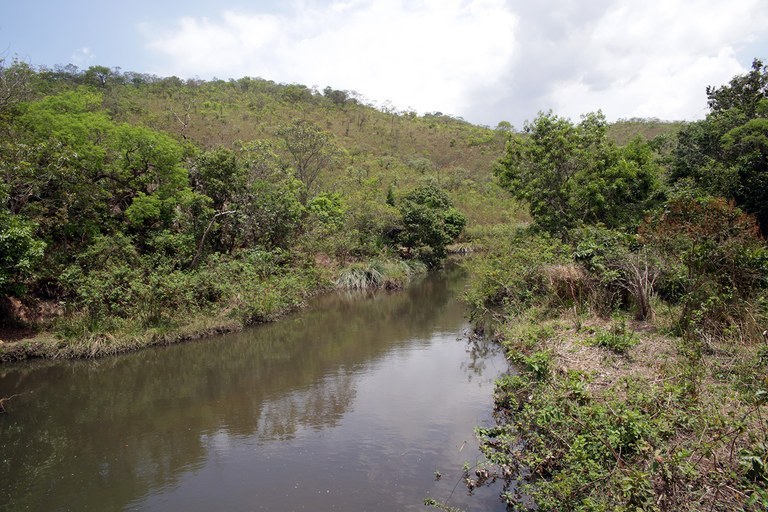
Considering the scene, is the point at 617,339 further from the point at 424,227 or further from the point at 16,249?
the point at 424,227

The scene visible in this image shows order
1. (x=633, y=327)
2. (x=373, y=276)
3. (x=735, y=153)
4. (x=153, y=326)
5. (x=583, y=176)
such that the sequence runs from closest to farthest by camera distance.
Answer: (x=633, y=327) → (x=153, y=326) → (x=735, y=153) → (x=583, y=176) → (x=373, y=276)

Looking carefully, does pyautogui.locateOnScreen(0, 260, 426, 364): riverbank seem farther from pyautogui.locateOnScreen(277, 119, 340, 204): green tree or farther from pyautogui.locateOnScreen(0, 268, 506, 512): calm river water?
pyautogui.locateOnScreen(277, 119, 340, 204): green tree

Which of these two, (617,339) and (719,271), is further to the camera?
(719,271)

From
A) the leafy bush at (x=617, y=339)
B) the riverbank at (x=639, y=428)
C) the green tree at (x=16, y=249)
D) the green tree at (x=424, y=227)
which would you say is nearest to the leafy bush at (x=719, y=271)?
the riverbank at (x=639, y=428)

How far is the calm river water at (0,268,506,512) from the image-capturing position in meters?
7.37

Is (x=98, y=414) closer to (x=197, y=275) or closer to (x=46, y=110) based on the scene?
(x=197, y=275)

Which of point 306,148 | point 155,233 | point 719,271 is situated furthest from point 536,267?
point 306,148

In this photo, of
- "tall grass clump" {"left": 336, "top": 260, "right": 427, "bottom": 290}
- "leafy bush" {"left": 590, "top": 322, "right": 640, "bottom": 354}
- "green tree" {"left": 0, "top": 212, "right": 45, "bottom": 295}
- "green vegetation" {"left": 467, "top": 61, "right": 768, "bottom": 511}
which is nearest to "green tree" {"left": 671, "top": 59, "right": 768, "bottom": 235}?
"green vegetation" {"left": 467, "top": 61, "right": 768, "bottom": 511}

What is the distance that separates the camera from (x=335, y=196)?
3127 cm

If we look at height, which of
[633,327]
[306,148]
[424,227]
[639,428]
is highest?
[306,148]

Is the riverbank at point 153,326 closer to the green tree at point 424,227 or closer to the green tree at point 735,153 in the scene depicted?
the green tree at point 424,227

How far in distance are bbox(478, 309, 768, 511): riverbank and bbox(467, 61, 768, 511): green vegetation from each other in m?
0.03

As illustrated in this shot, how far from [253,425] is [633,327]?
8350 millimetres

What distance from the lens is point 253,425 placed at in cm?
977
